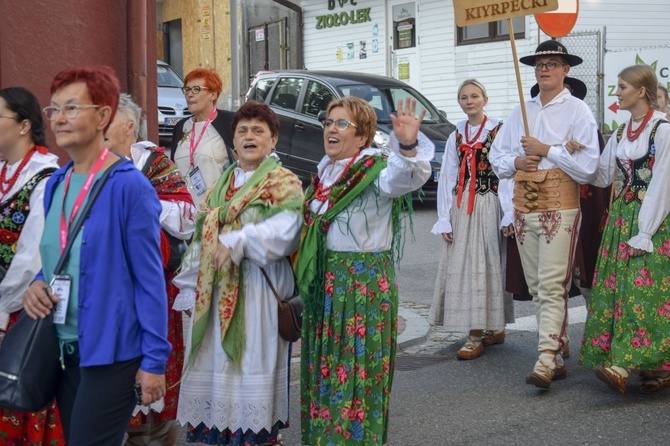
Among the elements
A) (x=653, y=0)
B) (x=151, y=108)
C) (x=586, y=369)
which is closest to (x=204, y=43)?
(x=653, y=0)

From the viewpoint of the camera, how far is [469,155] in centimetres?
743

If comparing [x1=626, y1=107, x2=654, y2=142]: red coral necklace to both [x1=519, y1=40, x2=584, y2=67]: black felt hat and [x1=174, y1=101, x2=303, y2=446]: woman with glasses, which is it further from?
[x1=174, y1=101, x2=303, y2=446]: woman with glasses

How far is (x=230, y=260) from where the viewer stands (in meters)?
4.69

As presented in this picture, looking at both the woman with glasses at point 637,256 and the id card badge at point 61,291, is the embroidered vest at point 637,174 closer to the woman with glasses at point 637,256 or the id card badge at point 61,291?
the woman with glasses at point 637,256

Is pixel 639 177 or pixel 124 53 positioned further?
pixel 124 53

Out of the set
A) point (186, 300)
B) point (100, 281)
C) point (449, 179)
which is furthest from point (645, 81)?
point (100, 281)

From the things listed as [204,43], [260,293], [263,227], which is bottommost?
[260,293]

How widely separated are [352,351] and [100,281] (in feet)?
5.35

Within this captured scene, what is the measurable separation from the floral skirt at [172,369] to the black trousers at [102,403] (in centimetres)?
173

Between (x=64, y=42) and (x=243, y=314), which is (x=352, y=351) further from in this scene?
(x=64, y=42)

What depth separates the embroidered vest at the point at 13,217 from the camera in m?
4.29

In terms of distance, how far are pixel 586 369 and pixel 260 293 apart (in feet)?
10.3

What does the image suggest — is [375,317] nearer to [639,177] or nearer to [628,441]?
[628,441]

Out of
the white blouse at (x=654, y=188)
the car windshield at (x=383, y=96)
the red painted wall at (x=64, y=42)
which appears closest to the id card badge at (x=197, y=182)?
the red painted wall at (x=64, y=42)
